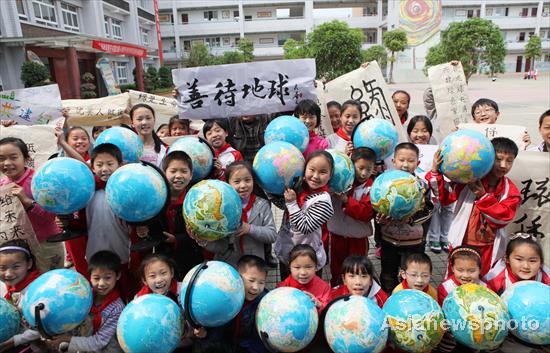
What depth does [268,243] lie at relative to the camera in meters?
3.07

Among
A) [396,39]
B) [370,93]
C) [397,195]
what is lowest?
[397,195]

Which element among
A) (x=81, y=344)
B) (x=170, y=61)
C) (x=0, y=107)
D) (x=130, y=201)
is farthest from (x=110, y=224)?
(x=170, y=61)

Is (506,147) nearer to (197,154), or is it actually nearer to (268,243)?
(268,243)

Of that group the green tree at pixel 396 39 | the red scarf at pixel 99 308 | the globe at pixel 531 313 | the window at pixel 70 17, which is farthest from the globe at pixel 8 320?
the green tree at pixel 396 39

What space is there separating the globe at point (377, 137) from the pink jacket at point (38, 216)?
287 cm

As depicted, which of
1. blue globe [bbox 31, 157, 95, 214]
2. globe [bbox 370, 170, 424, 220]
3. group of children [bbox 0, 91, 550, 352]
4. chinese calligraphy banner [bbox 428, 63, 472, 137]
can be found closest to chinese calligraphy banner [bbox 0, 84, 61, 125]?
group of children [bbox 0, 91, 550, 352]

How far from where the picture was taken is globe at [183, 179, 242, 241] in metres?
2.38

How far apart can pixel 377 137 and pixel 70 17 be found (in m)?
27.7

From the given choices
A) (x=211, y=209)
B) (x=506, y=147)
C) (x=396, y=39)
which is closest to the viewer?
(x=211, y=209)

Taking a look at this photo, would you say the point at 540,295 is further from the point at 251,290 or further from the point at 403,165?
the point at 251,290

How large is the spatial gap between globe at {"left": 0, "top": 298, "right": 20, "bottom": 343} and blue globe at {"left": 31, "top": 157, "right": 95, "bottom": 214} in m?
0.68

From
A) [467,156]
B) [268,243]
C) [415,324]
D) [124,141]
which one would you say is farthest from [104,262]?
[467,156]

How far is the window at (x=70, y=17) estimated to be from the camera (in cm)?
2326

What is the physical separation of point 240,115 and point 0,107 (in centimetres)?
271
